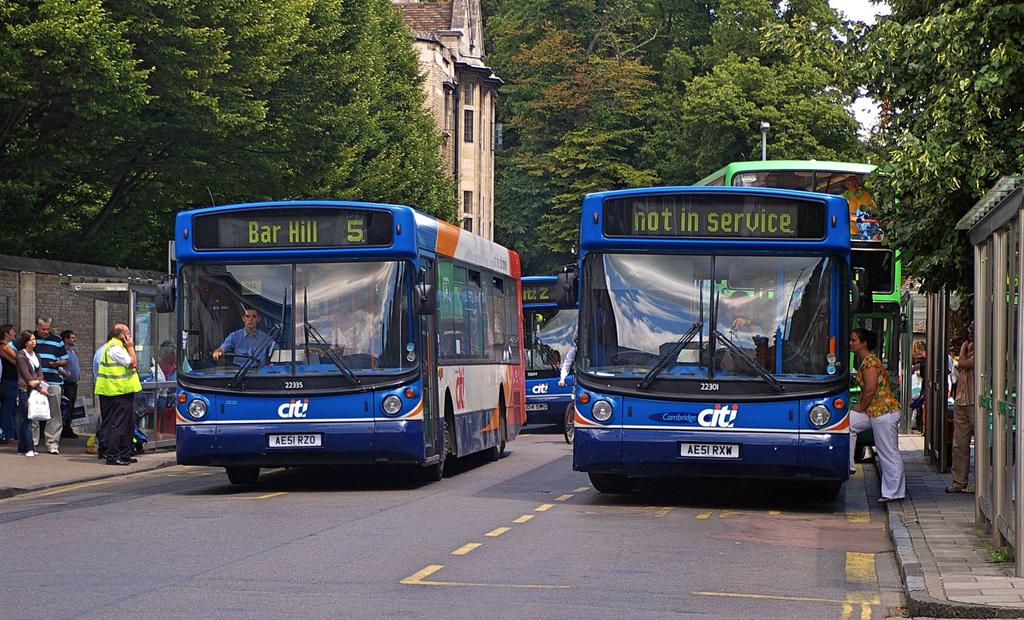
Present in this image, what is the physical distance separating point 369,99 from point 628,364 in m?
33.5

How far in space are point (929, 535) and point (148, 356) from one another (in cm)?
1558

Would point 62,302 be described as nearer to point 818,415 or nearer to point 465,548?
point 818,415

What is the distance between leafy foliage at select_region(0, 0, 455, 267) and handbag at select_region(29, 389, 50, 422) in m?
5.87

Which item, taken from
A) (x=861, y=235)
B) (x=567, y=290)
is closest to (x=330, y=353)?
(x=567, y=290)

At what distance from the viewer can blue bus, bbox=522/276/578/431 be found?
3653cm

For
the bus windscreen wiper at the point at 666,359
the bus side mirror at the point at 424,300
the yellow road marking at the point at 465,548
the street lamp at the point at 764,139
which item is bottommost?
the yellow road marking at the point at 465,548

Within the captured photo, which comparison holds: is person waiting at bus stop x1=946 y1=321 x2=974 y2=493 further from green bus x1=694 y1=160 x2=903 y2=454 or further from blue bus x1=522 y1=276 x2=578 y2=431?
blue bus x1=522 y1=276 x2=578 y2=431

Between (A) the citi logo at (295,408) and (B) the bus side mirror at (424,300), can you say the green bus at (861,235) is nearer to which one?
(B) the bus side mirror at (424,300)

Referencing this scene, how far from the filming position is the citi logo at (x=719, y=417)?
1648 centimetres

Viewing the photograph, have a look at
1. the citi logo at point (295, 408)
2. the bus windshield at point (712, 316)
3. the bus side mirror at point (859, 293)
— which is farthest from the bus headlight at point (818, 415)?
the citi logo at point (295, 408)

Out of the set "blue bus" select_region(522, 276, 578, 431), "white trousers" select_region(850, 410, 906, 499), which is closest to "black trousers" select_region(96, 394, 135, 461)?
"white trousers" select_region(850, 410, 906, 499)

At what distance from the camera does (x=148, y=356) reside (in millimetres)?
26828

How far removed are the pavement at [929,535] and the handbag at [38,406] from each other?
0.56 m

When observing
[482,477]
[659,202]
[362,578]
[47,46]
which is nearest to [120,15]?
[47,46]
